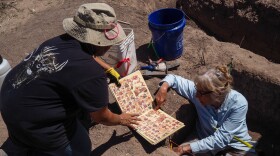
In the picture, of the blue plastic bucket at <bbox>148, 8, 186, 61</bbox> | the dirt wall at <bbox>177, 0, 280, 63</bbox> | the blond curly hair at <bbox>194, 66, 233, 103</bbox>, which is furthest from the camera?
the dirt wall at <bbox>177, 0, 280, 63</bbox>

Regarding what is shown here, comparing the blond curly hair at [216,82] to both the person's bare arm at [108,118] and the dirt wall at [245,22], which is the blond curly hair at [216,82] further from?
the dirt wall at [245,22]

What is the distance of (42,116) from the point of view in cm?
269

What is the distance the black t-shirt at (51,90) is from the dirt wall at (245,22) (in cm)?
449

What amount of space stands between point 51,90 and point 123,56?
89.7 inches

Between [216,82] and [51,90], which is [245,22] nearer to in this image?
[216,82]

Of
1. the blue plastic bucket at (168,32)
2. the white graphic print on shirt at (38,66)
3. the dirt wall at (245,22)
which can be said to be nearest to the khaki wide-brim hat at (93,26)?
the white graphic print on shirt at (38,66)

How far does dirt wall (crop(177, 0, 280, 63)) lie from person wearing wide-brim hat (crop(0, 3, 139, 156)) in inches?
166

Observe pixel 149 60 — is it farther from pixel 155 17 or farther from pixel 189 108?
pixel 189 108

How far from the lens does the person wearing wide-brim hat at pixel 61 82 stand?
2.53m

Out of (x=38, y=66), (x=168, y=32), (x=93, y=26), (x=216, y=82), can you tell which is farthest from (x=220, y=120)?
(x=38, y=66)

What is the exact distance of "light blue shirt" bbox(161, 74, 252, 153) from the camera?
3830 mm

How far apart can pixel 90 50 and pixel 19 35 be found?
4245 millimetres

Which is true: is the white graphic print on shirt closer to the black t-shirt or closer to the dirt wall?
the black t-shirt

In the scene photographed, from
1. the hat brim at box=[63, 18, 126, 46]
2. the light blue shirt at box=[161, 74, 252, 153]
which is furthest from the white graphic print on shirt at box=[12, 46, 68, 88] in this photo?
the light blue shirt at box=[161, 74, 252, 153]
